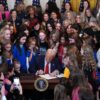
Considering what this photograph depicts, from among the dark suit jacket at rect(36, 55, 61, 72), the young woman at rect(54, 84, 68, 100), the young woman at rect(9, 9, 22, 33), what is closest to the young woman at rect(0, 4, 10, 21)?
the young woman at rect(9, 9, 22, 33)

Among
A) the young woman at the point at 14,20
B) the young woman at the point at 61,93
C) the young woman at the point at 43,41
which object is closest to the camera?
the young woman at the point at 61,93

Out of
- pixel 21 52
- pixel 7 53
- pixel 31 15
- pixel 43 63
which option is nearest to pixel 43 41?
pixel 21 52

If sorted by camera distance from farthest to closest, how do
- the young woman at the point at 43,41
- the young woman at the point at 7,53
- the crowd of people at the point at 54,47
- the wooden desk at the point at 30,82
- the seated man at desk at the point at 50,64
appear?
1. the young woman at the point at 43,41
2. the seated man at desk at the point at 50,64
3. the young woman at the point at 7,53
4. the wooden desk at the point at 30,82
5. the crowd of people at the point at 54,47

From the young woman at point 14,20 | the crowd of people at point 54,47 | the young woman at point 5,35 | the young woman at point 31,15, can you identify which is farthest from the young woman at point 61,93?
the young woman at point 31,15

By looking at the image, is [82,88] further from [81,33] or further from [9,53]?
[81,33]

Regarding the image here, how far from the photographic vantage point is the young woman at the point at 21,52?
10258 millimetres

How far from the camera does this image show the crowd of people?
27.7ft

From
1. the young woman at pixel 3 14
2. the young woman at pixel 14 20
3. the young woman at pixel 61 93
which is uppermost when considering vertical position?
the young woman at pixel 3 14

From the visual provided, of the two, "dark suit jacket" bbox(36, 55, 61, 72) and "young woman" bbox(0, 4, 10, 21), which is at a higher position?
"young woman" bbox(0, 4, 10, 21)

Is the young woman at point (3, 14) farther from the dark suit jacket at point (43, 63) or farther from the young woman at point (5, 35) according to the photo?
the dark suit jacket at point (43, 63)

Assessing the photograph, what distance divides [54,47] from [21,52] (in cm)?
70

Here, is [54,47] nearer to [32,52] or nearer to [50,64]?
[32,52]

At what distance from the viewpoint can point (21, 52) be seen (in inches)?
408

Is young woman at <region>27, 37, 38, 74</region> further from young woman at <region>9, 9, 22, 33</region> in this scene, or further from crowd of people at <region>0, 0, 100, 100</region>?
young woman at <region>9, 9, 22, 33</region>
